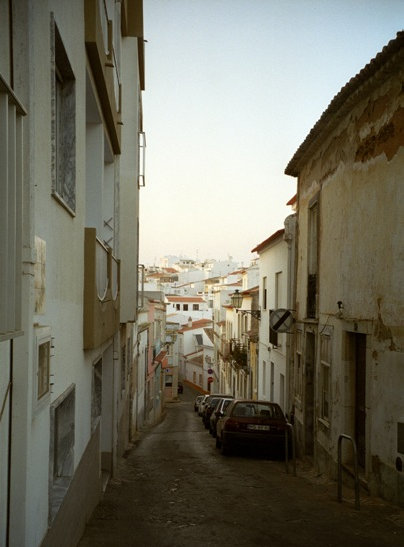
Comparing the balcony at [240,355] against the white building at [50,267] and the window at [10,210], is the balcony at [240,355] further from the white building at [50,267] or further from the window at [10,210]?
the window at [10,210]

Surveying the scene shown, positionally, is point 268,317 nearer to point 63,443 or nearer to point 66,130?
point 63,443

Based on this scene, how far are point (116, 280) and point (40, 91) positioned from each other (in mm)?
7072

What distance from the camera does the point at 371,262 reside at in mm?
10164

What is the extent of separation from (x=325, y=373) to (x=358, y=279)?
357cm

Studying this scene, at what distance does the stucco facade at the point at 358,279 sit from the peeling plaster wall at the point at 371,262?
0.05 feet

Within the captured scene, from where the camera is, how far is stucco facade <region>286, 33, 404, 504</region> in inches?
363

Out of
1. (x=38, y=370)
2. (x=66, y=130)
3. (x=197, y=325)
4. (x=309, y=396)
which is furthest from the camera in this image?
(x=197, y=325)

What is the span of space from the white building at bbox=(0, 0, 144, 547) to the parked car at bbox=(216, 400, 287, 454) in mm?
6684

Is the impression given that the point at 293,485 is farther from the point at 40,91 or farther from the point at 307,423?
the point at 40,91

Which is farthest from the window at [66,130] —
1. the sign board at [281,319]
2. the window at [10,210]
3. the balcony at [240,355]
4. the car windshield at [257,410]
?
the balcony at [240,355]

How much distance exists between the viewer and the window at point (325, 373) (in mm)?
13305

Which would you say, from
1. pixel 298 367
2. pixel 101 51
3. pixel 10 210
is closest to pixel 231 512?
pixel 101 51

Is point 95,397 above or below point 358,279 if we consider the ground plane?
below

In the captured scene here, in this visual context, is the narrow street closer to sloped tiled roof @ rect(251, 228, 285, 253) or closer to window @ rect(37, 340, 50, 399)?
window @ rect(37, 340, 50, 399)
